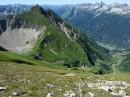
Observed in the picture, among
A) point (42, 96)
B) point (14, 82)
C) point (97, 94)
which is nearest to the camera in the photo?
point (42, 96)

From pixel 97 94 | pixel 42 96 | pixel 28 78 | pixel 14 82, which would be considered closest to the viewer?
pixel 42 96

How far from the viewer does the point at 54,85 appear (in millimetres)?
36031

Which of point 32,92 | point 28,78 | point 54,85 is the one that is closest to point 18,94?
point 32,92

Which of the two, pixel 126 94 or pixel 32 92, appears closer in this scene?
pixel 32 92

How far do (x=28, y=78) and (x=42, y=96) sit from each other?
927cm

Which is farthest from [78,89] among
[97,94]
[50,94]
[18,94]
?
[18,94]

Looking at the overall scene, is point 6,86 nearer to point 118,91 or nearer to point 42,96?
point 42,96

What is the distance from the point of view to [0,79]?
123 ft

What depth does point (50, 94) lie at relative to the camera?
31.2 m

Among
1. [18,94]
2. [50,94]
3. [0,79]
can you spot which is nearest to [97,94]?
[50,94]

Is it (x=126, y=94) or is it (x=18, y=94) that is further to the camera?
(x=126, y=94)

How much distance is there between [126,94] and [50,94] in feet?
26.2

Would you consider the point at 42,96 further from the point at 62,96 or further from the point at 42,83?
the point at 42,83

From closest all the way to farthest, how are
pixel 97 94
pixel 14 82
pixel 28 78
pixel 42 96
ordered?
pixel 42 96 → pixel 97 94 → pixel 14 82 → pixel 28 78
